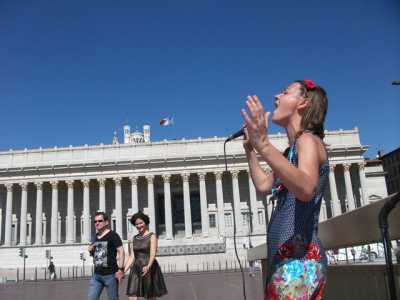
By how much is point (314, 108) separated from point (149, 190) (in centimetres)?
6560

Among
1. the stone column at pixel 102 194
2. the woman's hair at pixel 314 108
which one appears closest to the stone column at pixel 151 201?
the stone column at pixel 102 194

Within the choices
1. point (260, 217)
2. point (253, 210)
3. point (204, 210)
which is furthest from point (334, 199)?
point (204, 210)

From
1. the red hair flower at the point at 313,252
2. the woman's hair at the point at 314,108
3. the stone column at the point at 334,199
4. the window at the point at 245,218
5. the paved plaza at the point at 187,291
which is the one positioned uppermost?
the stone column at the point at 334,199

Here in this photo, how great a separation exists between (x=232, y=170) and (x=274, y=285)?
65.1 metres

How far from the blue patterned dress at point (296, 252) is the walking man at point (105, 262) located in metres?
6.60

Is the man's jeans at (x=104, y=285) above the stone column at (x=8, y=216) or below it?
below

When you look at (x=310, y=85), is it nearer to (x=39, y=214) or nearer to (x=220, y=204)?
(x=220, y=204)

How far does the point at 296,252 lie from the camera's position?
9.68 ft

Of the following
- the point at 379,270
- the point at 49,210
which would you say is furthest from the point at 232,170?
the point at 379,270

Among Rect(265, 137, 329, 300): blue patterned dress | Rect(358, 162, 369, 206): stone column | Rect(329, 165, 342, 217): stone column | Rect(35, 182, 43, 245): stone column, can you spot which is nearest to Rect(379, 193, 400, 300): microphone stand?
Rect(265, 137, 329, 300): blue patterned dress

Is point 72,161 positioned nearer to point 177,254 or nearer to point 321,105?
point 177,254

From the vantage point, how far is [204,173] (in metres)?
68.8

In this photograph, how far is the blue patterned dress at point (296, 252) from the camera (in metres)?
2.90

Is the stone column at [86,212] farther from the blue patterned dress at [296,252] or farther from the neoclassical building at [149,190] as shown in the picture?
the blue patterned dress at [296,252]
